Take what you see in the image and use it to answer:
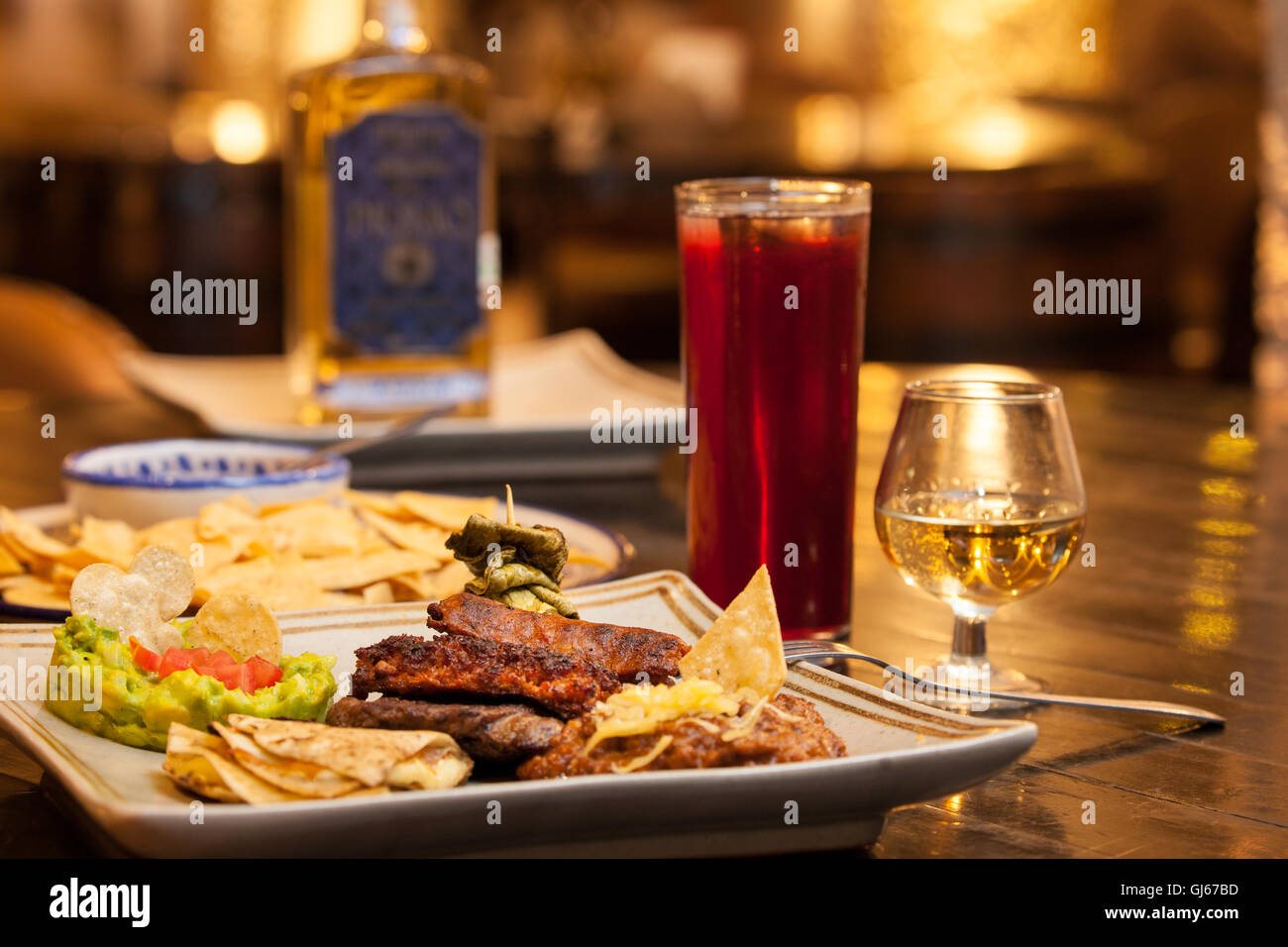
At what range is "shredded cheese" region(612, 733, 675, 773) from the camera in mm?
675

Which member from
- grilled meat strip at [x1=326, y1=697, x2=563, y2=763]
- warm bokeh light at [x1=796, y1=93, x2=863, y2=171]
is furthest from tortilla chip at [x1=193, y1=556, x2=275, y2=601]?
warm bokeh light at [x1=796, y1=93, x2=863, y2=171]

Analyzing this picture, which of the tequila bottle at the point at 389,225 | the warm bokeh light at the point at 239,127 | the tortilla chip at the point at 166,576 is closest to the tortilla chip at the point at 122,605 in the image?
the tortilla chip at the point at 166,576

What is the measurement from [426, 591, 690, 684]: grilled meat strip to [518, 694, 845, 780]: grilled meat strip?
95mm

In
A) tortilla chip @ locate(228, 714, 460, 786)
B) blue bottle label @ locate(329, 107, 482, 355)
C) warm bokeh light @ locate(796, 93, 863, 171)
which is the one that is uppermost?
warm bokeh light @ locate(796, 93, 863, 171)

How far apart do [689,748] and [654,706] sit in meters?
0.03

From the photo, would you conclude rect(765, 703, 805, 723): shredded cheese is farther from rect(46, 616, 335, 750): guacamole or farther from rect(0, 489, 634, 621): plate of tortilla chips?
rect(0, 489, 634, 621): plate of tortilla chips

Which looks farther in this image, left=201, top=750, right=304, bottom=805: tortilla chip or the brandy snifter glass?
the brandy snifter glass

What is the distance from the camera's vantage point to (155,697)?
2.43 feet

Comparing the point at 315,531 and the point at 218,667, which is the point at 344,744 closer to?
the point at 218,667

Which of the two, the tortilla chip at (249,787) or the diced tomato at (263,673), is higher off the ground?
the diced tomato at (263,673)

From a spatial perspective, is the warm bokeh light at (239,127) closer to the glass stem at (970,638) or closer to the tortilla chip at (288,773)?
the glass stem at (970,638)

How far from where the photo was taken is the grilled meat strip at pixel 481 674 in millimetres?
735

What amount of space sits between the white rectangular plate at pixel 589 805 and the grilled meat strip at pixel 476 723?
0.9 inches

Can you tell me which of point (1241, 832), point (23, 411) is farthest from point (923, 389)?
point (23, 411)
